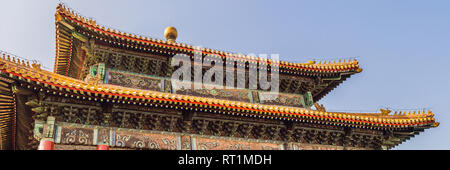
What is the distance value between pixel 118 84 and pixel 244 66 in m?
5.31

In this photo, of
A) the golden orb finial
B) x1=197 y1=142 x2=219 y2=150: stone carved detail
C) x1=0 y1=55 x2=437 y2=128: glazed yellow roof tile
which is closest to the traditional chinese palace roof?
x1=0 y1=55 x2=437 y2=128: glazed yellow roof tile

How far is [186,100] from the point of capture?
43.1 feet

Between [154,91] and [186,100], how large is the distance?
10.4 feet

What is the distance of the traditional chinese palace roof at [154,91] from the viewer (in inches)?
465

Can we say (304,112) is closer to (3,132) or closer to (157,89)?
(157,89)

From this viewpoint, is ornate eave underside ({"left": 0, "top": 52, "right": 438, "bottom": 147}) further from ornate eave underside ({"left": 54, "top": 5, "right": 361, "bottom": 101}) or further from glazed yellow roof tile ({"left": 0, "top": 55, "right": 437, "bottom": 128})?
ornate eave underside ({"left": 54, "top": 5, "right": 361, "bottom": 101})

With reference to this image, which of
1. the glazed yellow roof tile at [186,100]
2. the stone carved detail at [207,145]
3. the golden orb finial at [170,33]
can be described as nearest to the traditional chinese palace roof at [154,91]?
the glazed yellow roof tile at [186,100]

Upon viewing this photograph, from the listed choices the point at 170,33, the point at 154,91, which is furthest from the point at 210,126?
the point at 170,33

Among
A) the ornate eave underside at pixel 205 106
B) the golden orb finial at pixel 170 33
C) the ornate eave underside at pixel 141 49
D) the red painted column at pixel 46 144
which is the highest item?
the golden orb finial at pixel 170 33

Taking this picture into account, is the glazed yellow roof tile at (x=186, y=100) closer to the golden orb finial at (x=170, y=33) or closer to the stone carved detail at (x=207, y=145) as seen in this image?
the stone carved detail at (x=207, y=145)

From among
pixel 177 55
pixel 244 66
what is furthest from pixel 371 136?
pixel 177 55

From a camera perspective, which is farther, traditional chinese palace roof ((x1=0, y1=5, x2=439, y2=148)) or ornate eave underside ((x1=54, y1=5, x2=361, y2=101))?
ornate eave underside ((x1=54, y1=5, x2=361, y2=101))

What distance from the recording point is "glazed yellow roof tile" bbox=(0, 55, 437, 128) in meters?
11.5
